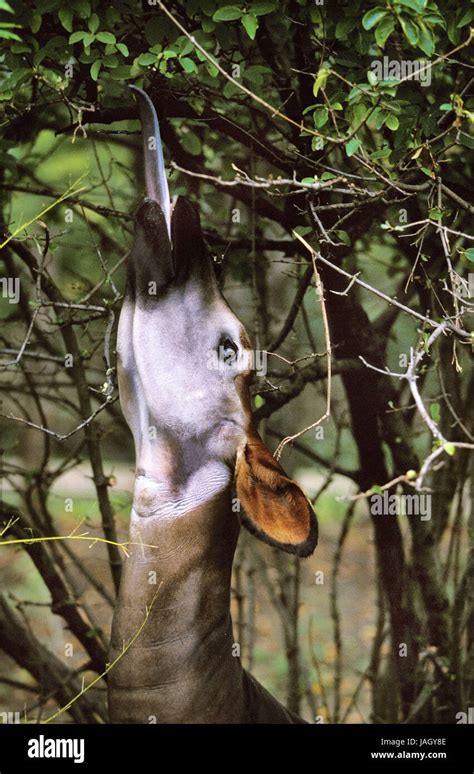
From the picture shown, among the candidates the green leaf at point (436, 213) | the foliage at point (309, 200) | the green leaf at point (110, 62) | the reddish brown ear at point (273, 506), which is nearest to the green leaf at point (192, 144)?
the foliage at point (309, 200)

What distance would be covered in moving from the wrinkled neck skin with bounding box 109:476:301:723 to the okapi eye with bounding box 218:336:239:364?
1.34 feet

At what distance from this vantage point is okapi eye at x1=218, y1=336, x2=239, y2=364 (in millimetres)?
2930

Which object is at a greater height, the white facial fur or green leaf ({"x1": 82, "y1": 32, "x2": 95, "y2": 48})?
green leaf ({"x1": 82, "y1": 32, "x2": 95, "y2": 48})

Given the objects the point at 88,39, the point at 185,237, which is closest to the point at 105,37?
the point at 88,39

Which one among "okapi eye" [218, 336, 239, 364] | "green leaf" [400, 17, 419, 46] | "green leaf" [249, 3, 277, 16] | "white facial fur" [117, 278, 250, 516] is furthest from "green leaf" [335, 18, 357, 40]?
"okapi eye" [218, 336, 239, 364]

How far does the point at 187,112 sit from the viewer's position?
11.7 feet

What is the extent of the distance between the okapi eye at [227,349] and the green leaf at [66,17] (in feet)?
3.74

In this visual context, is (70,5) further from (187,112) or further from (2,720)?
(2,720)

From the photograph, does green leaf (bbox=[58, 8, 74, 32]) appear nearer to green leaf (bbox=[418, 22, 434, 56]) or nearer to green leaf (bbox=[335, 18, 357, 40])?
green leaf (bbox=[335, 18, 357, 40])

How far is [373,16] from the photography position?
2717mm

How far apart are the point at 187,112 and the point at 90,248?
1.15m

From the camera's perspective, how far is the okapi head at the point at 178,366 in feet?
9.46

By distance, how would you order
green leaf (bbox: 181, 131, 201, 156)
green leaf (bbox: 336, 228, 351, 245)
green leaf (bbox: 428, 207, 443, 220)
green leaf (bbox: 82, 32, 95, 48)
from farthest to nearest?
1. green leaf (bbox: 181, 131, 201, 156)
2. green leaf (bbox: 336, 228, 351, 245)
3. green leaf (bbox: 428, 207, 443, 220)
4. green leaf (bbox: 82, 32, 95, 48)

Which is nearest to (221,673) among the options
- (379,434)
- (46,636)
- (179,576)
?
(179,576)
